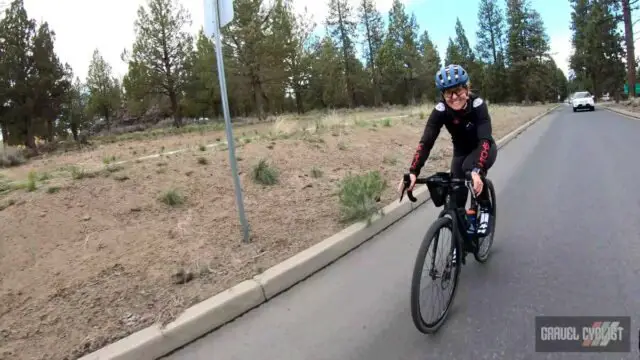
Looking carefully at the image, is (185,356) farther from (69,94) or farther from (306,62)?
(306,62)

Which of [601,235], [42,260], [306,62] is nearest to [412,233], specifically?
[601,235]

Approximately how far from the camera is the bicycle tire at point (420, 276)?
307 cm

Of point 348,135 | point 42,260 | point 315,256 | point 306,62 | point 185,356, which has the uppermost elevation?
point 306,62

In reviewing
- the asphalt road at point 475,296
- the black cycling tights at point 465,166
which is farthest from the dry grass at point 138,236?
the black cycling tights at point 465,166

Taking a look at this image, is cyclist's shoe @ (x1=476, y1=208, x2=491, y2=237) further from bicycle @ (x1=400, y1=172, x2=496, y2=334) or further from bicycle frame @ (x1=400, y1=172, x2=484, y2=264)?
bicycle frame @ (x1=400, y1=172, x2=484, y2=264)

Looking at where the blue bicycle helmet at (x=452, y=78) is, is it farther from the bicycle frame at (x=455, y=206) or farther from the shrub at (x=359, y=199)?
the shrub at (x=359, y=199)

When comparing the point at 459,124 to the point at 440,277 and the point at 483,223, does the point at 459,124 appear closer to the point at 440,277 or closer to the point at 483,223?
the point at 483,223

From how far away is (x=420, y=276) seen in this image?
10.1ft

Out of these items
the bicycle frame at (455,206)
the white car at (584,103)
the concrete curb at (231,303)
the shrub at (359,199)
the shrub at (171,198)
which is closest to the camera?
the concrete curb at (231,303)

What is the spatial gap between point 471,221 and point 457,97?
1.14 m

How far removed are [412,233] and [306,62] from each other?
39.6m

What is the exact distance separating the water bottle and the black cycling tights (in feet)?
0.36

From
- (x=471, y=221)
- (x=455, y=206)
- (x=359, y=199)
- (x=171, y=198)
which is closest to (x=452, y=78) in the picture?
(x=455, y=206)

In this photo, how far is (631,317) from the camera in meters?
3.17
